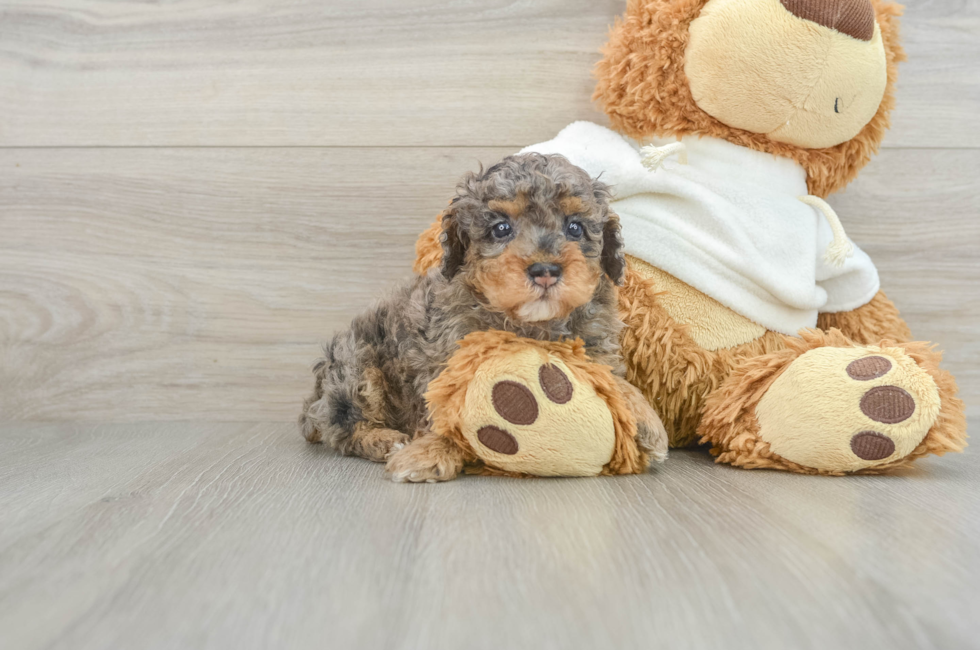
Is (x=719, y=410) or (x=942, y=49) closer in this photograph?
(x=719, y=410)

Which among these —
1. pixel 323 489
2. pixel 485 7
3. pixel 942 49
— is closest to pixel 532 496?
pixel 323 489

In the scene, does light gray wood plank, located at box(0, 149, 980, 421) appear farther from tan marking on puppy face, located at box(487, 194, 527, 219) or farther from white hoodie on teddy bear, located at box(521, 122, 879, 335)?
tan marking on puppy face, located at box(487, 194, 527, 219)

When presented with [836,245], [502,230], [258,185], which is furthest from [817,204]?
[258,185]

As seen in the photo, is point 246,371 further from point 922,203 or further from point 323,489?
point 922,203

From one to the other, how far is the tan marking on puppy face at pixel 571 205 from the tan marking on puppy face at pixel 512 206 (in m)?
0.06

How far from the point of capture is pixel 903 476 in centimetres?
135

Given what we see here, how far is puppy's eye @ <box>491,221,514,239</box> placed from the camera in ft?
4.09

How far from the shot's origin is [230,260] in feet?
6.33

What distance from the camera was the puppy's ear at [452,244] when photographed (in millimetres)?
1316

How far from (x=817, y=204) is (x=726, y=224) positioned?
0.25 m

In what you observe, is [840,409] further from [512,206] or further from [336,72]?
[336,72]

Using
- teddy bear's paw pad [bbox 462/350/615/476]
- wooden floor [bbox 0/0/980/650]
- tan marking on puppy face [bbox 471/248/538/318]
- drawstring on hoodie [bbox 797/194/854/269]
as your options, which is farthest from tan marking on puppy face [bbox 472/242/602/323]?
drawstring on hoodie [bbox 797/194/854/269]

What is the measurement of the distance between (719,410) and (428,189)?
36.4 inches

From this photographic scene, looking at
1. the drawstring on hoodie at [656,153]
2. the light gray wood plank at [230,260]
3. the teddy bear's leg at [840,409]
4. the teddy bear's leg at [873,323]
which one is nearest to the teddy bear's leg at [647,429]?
the teddy bear's leg at [840,409]
